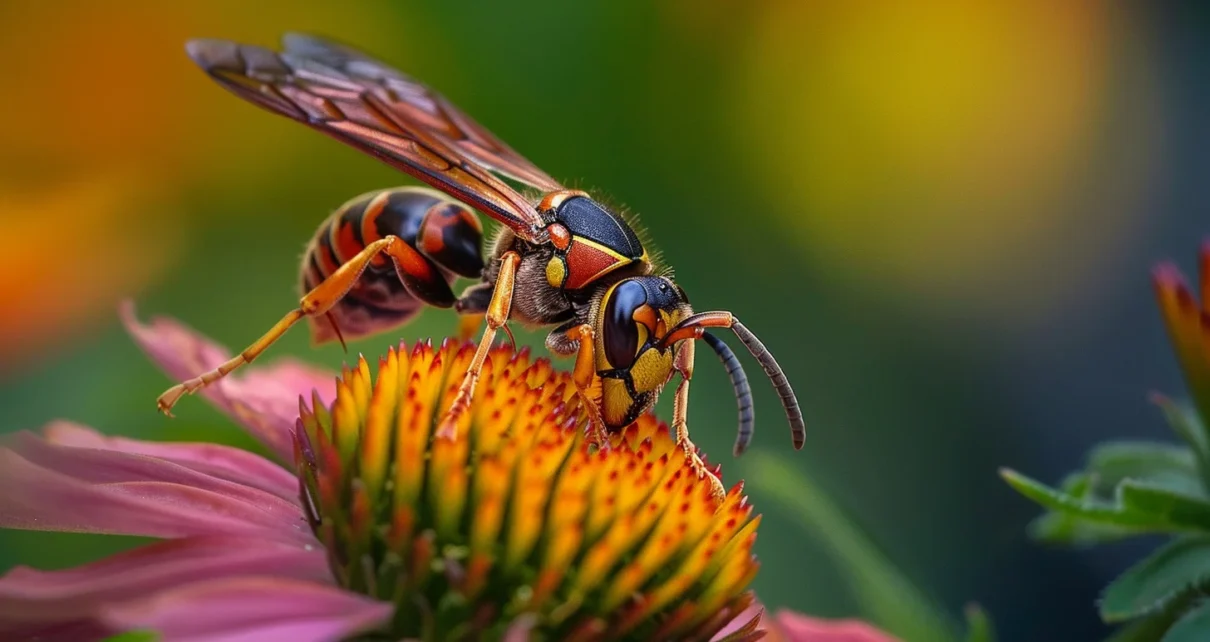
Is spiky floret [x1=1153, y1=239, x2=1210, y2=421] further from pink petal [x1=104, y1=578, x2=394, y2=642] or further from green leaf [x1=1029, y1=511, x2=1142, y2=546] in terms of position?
pink petal [x1=104, y1=578, x2=394, y2=642]

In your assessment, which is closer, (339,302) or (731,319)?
(731,319)

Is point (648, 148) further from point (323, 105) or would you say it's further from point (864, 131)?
point (323, 105)

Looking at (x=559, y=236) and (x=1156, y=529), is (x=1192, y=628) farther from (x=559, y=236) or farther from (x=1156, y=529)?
(x=559, y=236)

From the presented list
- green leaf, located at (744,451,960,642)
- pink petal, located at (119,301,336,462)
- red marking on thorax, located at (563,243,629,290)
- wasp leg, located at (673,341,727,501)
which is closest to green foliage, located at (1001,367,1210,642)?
green leaf, located at (744,451,960,642)

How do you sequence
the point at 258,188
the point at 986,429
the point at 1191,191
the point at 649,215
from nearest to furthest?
1. the point at 258,188
2. the point at 649,215
3. the point at 986,429
4. the point at 1191,191

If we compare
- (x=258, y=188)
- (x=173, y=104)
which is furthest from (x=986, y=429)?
(x=173, y=104)

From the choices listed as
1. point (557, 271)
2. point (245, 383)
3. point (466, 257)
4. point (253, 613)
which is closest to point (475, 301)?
point (466, 257)

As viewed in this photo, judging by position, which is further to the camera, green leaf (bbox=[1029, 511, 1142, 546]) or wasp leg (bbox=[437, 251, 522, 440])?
green leaf (bbox=[1029, 511, 1142, 546])
